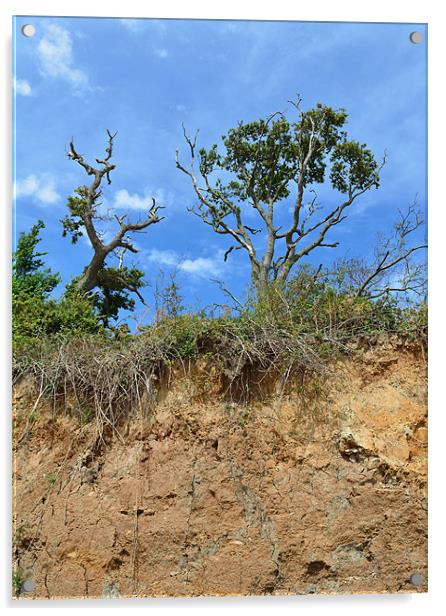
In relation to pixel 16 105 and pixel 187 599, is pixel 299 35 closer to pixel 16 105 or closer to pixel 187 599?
pixel 16 105

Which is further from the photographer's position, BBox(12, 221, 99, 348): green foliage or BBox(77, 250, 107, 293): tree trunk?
BBox(77, 250, 107, 293): tree trunk

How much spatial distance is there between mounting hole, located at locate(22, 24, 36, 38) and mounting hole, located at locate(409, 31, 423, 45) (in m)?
2.75

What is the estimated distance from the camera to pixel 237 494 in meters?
3.88

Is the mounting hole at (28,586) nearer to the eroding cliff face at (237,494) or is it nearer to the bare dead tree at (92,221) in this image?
the eroding cliff face at (237,494)

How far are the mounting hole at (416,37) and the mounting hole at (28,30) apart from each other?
2.75 metres

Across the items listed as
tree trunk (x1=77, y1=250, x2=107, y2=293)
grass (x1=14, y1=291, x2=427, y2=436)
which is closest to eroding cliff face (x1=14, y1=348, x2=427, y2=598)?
grass (x1=14, y1=291, x2=427, y2=436)

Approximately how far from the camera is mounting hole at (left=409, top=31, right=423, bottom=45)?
4094 mm

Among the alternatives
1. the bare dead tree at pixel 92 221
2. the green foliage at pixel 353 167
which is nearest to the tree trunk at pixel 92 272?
Answer: the bare dead tree at pixel 92 221

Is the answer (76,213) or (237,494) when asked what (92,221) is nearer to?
(76,213)

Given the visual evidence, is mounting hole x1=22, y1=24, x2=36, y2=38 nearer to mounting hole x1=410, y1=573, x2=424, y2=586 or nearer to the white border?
the white border

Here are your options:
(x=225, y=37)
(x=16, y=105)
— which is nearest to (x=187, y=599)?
(x=16, y=105)

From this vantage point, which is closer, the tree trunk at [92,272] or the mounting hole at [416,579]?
the mounting hole at [416,579]

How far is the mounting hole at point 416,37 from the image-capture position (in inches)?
161
